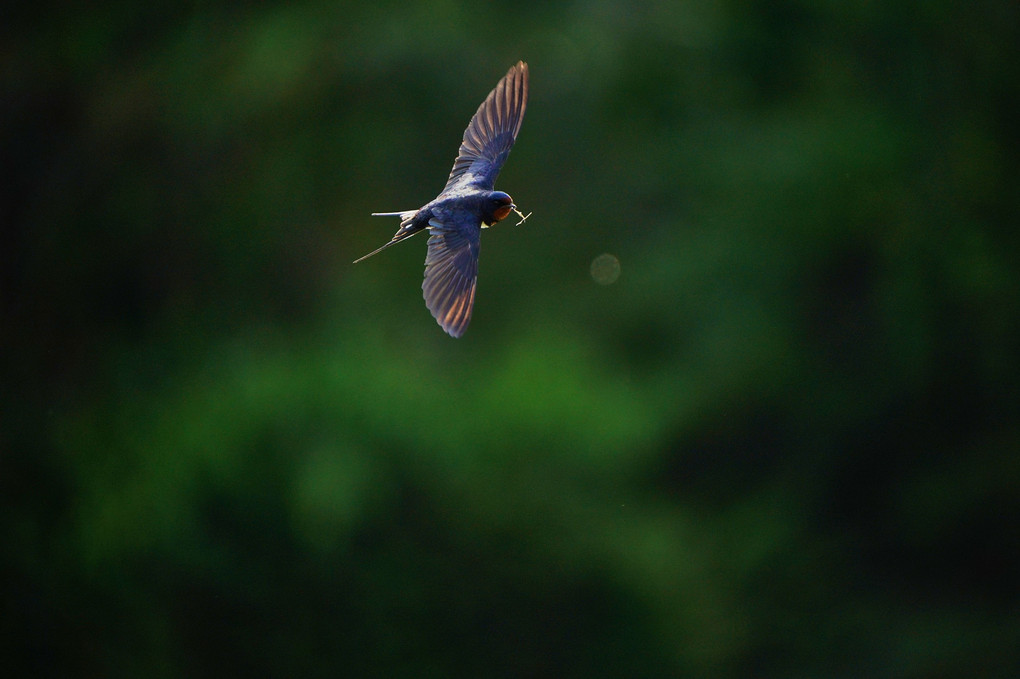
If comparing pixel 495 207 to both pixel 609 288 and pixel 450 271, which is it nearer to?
pixel 450 271

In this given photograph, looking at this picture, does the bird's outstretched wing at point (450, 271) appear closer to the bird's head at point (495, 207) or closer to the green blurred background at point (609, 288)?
the bird's head at point (495, 207)

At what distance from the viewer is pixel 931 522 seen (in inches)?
217

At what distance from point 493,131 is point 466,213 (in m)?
0.37

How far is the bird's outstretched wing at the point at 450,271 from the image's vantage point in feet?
4.95

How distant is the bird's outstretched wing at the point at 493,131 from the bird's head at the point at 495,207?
23 centimetres

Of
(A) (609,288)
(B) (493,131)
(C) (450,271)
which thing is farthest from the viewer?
(A) (609,288)

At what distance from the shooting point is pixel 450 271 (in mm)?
1613

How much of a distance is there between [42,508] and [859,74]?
4.79 m

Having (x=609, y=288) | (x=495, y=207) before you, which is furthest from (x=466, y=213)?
(x=609, y=288)

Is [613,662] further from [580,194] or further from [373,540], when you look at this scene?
[580,194]

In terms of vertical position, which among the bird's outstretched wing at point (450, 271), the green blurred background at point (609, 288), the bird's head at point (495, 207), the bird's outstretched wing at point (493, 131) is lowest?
the bird's outstretched wing at point (450, 271)

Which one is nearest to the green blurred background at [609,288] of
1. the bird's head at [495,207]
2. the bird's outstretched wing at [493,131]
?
the bird's outstretched wing at [493,131]

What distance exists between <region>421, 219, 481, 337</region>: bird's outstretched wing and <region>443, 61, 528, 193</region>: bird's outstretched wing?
26 centimetres

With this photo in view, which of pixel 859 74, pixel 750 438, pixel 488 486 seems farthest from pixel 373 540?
pixel 859 74
